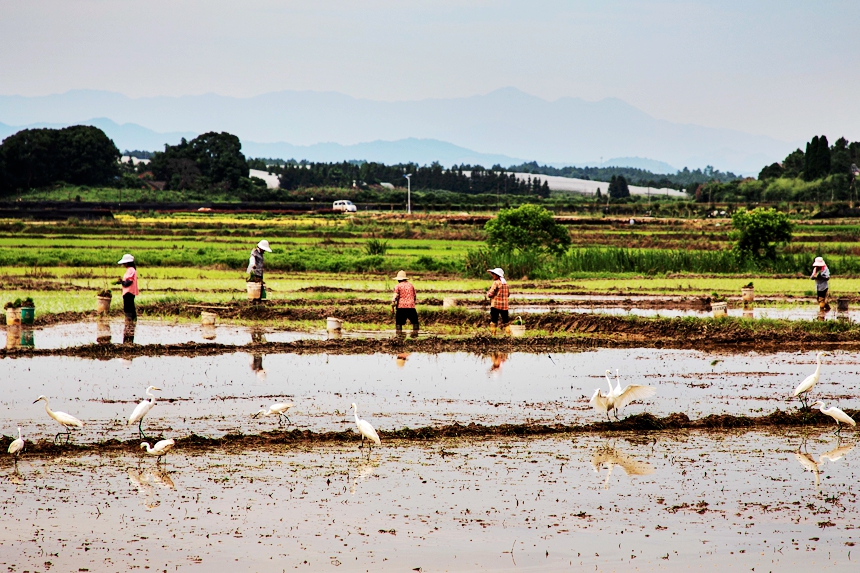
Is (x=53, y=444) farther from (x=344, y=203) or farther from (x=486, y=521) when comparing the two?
(x=344, y=203)

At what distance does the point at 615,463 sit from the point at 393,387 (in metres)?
5.28

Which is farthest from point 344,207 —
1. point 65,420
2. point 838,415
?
point 838,415

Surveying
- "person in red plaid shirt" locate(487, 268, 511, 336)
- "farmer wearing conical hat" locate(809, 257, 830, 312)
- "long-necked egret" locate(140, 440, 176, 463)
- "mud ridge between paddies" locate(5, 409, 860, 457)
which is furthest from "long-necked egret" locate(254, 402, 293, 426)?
"farmer wearing conical hat" locate(809, 257, 830, 312)

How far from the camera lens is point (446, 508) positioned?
927 centimetres

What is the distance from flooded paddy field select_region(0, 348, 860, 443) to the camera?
13031 mm

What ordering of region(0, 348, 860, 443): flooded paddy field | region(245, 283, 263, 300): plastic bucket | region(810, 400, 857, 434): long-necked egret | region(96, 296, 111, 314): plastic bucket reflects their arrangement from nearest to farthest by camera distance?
region(810, 400, 857, 434): long-necked egret → region(0, 348, 860, 443): flooded paddy field → region(96, 296, 111, 314): plastic bucket → region(245, 283, 263, 300): plastic bucket

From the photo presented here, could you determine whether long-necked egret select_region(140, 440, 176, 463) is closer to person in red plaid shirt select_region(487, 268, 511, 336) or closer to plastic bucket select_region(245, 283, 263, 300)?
person in red plaid shirt select_region(487, 268, 511, 336)

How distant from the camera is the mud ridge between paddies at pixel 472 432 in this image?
1129 cm

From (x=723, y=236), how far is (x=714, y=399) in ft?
137

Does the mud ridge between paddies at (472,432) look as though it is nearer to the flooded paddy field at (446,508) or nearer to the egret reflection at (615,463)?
the flooded paddy field at (446,508)

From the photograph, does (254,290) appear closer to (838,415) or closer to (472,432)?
(472,432)

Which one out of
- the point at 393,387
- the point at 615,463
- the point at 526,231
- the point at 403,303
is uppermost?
the point at 526,231

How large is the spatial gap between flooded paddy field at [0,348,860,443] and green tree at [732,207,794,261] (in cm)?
1935

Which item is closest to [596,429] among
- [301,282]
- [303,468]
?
[303,468]
